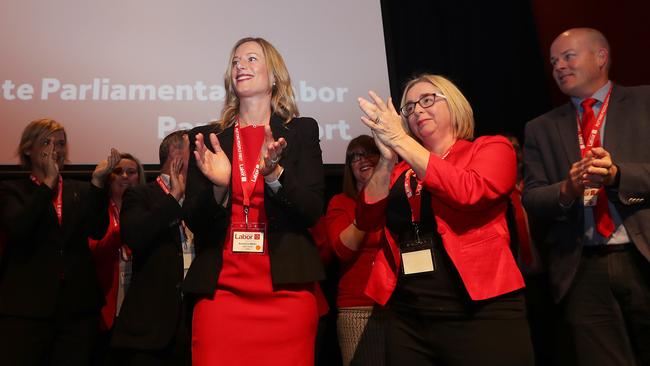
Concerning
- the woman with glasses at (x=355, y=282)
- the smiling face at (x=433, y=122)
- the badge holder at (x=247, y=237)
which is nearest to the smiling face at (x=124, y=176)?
the woman with glasses at (x=355, y=282)

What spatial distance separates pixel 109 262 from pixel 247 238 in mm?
1861

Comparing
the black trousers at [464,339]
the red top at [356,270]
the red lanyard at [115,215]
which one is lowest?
the black trousers at [464,339]

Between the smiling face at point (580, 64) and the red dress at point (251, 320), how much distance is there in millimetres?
1578

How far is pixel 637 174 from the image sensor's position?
209 cm

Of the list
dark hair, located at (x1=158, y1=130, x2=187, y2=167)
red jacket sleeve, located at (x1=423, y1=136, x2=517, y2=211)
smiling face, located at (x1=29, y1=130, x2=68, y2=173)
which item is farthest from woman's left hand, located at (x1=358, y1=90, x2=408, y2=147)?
smiling face, located at (x1=29, y1=130, x2=68, y2=173)

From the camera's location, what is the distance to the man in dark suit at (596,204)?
2100 mm

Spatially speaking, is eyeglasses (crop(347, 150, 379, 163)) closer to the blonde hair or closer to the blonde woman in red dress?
the blonde hair

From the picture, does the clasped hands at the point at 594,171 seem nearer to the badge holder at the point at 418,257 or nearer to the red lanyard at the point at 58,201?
the badge holder at the point at 418,257

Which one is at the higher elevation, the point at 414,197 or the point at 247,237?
the point at 414,197

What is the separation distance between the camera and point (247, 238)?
72.0 inches

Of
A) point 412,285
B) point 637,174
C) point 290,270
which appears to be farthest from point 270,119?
point 637,174

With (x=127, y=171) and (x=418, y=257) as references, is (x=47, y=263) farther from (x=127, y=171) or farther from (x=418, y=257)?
(x=418, y=257)

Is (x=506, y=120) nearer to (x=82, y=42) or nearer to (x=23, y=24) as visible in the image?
(x=82, y=42)

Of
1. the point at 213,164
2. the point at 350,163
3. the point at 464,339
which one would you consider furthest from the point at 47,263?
the point at 464,339
